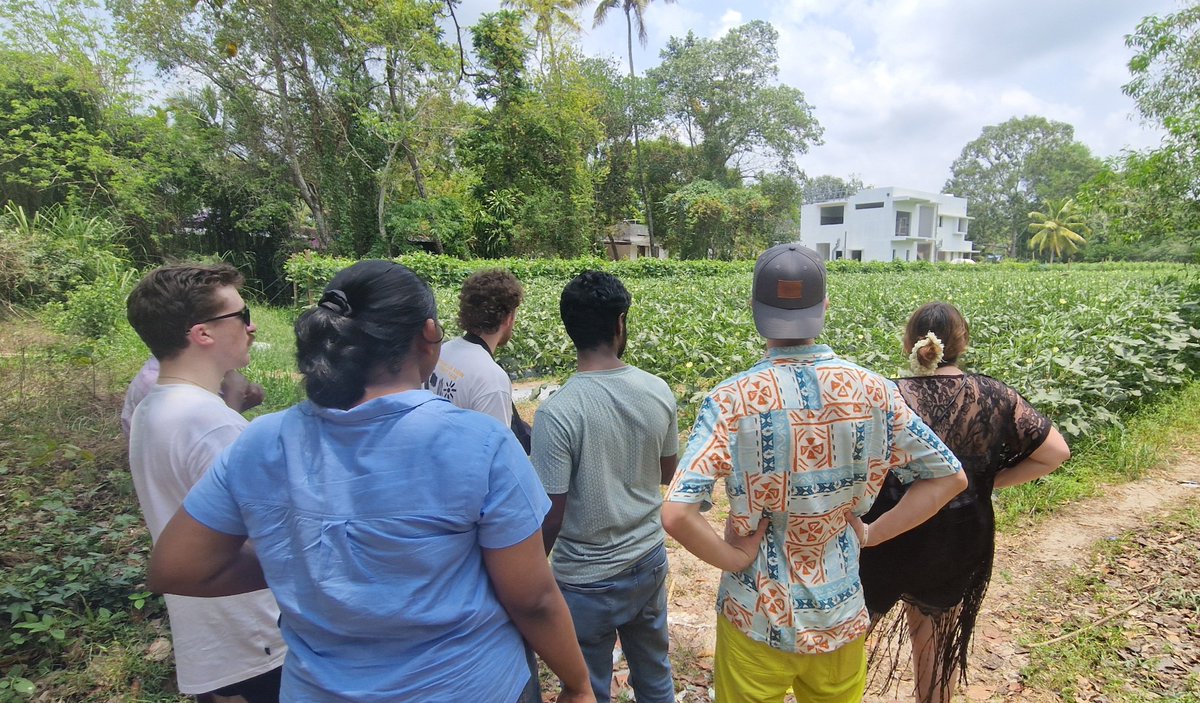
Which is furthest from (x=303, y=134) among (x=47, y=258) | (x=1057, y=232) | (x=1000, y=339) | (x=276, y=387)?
(x=1057, y=232)

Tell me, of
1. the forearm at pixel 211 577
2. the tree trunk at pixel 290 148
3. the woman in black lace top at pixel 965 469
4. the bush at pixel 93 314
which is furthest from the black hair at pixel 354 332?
the tree trunk at pixel 290 148

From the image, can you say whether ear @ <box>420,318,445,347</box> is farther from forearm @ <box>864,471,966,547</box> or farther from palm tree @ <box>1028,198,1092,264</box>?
palm tree @ <box>1028,198,1092,264</box>

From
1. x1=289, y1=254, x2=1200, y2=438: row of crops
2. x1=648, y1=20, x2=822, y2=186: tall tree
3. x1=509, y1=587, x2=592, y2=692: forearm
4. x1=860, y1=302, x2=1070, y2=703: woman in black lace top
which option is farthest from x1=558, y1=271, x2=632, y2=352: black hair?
x1=648, y1=20, x2=822, y2=186: tall tree

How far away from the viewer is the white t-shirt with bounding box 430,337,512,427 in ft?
7.65

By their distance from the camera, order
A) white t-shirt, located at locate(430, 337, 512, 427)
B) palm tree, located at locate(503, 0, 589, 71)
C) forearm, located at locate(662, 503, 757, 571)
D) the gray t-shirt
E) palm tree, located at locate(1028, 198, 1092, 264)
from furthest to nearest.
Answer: palm tree, located at locate(1028, 198, 1092, 264), palm tree, located at locate(503, 0, 589, 71), white t-shirt, located at locate(430, 337, 512, 427), the gray t-shirt, forearm, located at locate(662, 503, 757, 571)

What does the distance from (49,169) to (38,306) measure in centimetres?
709

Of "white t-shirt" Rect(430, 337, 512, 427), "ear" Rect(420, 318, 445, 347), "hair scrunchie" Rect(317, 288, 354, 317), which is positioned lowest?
"white t-shirt" Rect(430, 337, 512, 427)

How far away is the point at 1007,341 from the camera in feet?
23.5

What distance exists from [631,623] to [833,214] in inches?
2312

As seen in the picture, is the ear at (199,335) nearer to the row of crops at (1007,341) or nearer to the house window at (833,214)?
the row of crops at (1007,341)

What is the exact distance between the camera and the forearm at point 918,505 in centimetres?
168

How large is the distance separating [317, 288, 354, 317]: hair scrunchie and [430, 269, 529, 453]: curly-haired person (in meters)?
1.17

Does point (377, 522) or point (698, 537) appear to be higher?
point (377, 522)

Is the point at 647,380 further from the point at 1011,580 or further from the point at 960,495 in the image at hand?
the point at 1011,580
